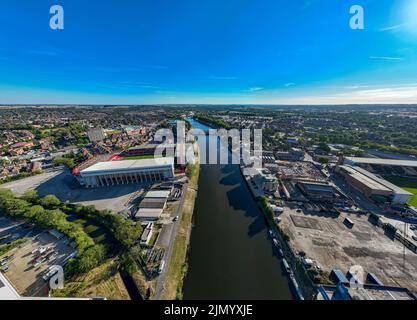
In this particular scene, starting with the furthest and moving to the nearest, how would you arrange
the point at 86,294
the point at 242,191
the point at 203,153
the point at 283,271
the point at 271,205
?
1. the point at 203,153
2. the point at 242,191
3. the point at 271,205
4. the point at 283,271
5. the point at 86,294

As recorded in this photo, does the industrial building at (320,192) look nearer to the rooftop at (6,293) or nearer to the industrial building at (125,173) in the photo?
the industrial building at (125,173)

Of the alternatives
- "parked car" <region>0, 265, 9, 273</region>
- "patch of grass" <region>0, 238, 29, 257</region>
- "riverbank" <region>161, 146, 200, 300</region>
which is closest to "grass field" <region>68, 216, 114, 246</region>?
"patch of grass" <region>0, 238, 29, 257</region>

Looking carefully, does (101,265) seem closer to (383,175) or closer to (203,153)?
(203,153)

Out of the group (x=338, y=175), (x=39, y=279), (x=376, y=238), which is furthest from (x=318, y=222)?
(x=39, y=279)

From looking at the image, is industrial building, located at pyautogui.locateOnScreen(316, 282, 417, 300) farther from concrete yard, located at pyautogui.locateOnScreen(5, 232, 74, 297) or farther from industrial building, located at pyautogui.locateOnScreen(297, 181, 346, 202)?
concrete yard, located at pyautogui.locateOnScreen(5, 232, 74, 297)

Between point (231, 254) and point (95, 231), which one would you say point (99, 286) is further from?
point (231, 254)

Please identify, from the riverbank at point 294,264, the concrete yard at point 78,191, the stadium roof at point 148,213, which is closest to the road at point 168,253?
the stadium roof at point 148,213

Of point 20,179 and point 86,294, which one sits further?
point 20,179

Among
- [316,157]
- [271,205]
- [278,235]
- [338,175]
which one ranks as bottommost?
[278,235]
